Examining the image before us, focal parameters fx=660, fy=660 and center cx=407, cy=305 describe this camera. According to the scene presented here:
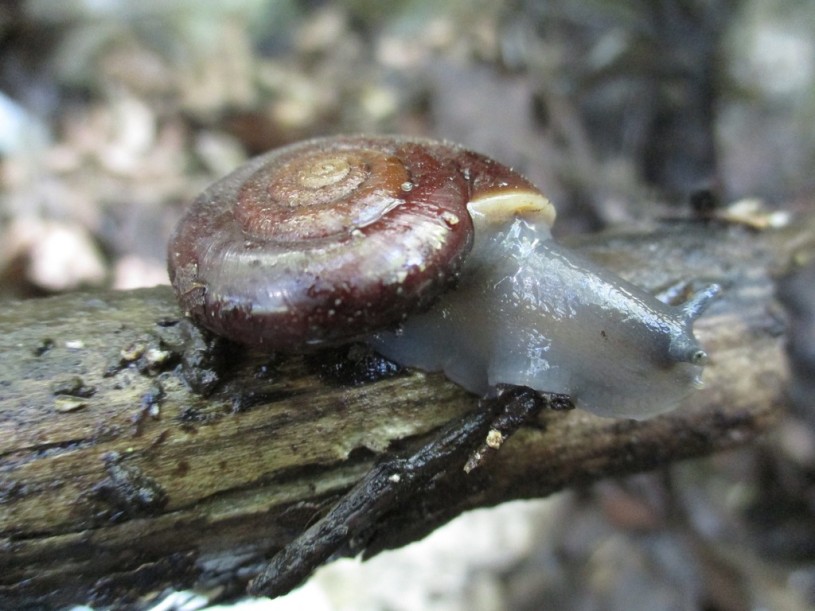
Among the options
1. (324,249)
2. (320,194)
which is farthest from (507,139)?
(324,249)

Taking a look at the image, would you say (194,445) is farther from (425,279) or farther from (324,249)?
(425,279)

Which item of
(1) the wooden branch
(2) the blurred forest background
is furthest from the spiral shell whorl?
(2) the blurred forest background

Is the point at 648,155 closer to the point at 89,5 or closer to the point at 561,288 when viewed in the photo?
the point at 561,288

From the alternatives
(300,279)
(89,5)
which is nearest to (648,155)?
(300,279)

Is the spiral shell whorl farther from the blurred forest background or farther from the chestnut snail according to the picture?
the blurred forest background

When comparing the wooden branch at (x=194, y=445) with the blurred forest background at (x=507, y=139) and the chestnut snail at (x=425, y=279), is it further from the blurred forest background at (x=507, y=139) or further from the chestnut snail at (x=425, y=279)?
the blurred forest background at (x=507, y=139)
